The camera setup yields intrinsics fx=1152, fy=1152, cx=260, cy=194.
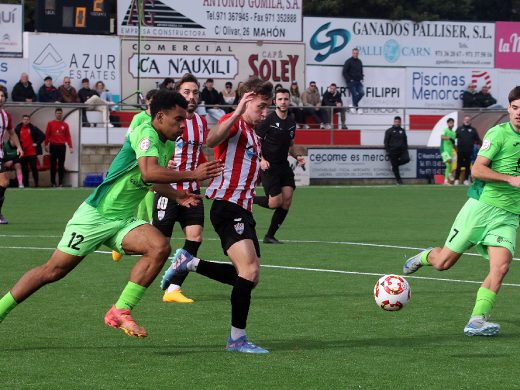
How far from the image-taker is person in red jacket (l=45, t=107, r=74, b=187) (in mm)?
29797

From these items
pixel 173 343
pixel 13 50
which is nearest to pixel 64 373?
pixel 173 343

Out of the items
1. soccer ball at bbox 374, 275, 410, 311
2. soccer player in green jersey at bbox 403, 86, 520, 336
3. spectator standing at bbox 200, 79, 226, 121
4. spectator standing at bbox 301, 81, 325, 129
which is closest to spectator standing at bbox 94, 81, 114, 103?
spectator standing at bbox 200, 79, 226, 121

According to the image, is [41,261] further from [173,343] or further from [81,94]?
[81,94]

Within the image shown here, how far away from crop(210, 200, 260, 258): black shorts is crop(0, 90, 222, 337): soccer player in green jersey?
0.39 m

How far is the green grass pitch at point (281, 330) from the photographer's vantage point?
7.36m

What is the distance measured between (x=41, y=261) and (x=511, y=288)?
5.69 m

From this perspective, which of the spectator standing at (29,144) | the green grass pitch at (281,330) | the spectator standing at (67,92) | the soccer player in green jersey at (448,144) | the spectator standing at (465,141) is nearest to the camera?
the green grass pitch at (281,330)

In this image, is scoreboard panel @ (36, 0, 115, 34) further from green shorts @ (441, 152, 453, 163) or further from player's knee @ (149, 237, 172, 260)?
player's knee @ (149, 237, 172, 260)

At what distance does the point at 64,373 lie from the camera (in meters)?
7.41

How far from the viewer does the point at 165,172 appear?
7.95 m

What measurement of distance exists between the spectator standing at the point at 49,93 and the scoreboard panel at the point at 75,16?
153 inches

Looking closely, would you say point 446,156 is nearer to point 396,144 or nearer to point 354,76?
point 396,144

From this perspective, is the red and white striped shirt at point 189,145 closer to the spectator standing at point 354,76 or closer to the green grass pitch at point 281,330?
the green grass pitch at point 281,330

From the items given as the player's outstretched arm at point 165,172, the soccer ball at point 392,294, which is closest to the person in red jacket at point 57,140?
the soccer ball at point 392,294
